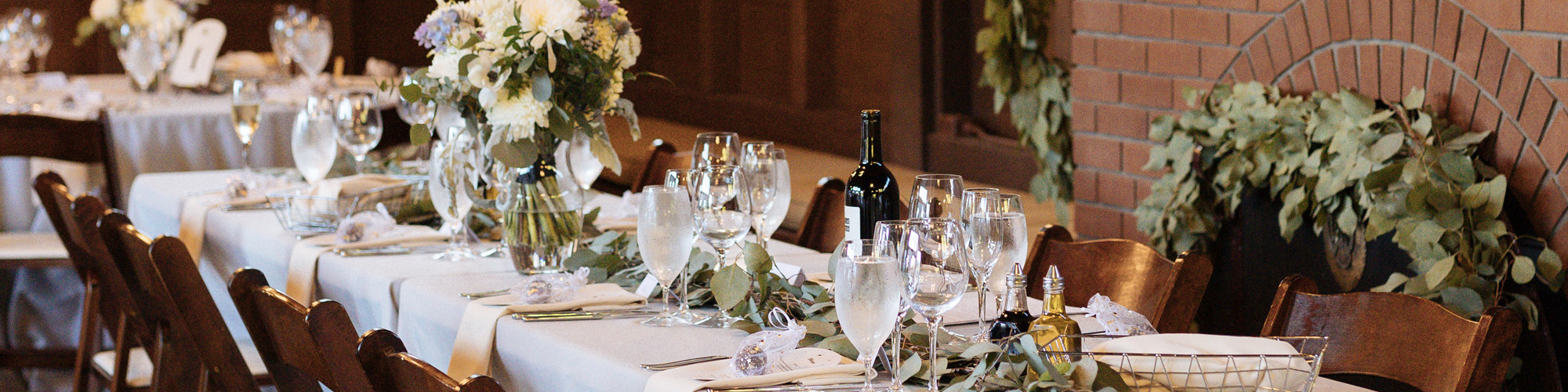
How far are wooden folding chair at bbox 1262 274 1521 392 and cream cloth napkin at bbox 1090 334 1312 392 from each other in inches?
12.3

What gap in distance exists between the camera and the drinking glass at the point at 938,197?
→ 1.48 meters

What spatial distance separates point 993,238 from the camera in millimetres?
1358

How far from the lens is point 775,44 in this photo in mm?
6914

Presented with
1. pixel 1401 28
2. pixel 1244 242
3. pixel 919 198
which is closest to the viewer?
pixel 919 198

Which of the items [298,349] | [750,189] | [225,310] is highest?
[750,189]

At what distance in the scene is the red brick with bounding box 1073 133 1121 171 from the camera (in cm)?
322

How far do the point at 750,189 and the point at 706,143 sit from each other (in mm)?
194

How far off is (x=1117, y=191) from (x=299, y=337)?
7.02 feet

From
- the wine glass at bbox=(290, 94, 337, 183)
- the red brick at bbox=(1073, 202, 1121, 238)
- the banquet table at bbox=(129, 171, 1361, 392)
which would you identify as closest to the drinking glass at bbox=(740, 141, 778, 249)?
the banquet table at bbox=(129, 171, 1361, 392)

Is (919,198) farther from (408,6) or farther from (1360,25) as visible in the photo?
(408,6)

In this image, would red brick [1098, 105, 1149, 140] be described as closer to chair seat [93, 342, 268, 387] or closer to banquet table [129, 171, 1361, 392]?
banquet table [129, 171, 1361, 392]

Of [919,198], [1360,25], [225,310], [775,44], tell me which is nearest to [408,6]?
[775,44]

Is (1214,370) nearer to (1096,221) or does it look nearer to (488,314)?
(488,314)

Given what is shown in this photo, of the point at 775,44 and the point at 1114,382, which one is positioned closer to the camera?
the point at 1114,382
